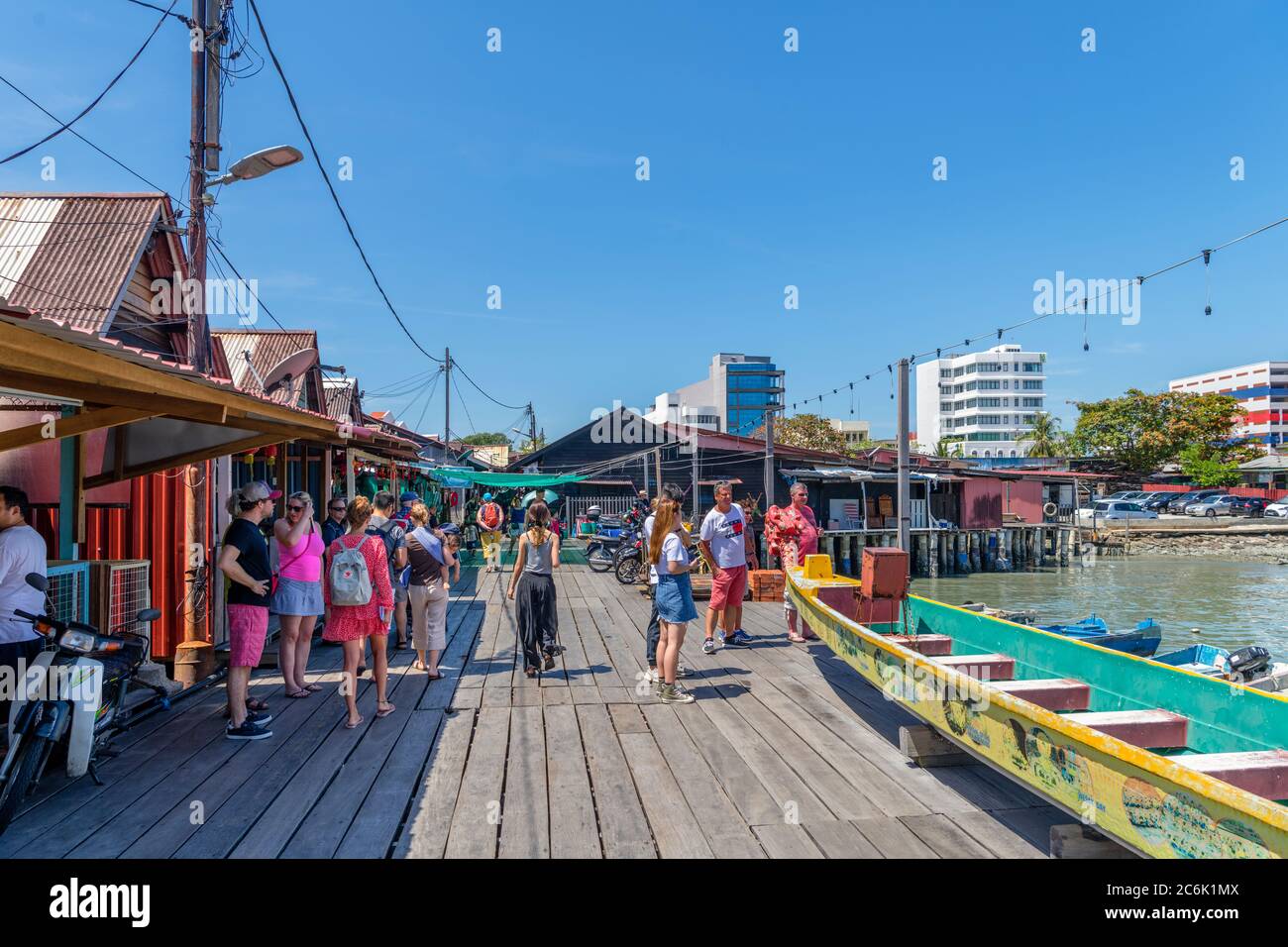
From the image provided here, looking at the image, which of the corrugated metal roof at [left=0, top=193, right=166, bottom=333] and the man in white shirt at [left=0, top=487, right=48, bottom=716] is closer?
the man in white shirt at [left=0, top=487, right=48, bottom=716]

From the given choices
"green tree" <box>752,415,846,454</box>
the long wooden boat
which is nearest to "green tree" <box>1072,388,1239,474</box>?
"green tree" <box>752,415,846,454</box>

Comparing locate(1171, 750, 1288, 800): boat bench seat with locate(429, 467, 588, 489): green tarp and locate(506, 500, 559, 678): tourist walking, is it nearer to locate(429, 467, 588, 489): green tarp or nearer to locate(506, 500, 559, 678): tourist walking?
locate(506, 500, 559, 678): tourist walking

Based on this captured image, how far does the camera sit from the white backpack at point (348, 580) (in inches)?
194

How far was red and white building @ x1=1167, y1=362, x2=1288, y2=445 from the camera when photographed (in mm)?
78025

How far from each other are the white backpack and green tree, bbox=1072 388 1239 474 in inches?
2111

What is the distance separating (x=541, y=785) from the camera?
4156 mm

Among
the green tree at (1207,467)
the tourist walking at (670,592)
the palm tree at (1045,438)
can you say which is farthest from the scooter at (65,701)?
the palm tree at (1045,438)

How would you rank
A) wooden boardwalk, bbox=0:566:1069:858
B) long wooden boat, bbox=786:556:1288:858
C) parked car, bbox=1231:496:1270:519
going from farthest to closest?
parked car, bbox=1231:496:1270:519
wooden boardwalk, bbox=0:566:1069:858
long wooden boat, bbox=786:556:1288:858

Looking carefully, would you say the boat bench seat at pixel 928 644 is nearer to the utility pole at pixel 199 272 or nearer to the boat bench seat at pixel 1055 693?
the boat bench seat at pixel 1055 693

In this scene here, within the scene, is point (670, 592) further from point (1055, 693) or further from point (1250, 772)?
point (1250, 772)

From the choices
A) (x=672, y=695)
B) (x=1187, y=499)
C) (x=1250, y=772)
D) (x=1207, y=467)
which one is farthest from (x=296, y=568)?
(x=1207, y=467)

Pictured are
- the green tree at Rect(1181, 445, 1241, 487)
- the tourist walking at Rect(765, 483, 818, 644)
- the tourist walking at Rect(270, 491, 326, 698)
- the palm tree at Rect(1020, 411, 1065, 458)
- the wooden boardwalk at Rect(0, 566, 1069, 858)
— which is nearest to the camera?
the wooden boardwalk at Rect(0, 566, 1069, 858)
